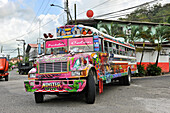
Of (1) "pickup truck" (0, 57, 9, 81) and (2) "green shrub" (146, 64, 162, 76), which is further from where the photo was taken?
(2) "green shrub" (146, 64, 162, 76)

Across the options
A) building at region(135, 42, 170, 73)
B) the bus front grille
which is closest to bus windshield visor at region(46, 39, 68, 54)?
the bus front grille

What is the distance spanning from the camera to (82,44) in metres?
7.82

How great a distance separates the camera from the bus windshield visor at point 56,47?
7939 millimetres

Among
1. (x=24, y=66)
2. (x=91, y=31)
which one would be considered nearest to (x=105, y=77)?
(x=91, y=31)

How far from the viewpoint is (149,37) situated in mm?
23203

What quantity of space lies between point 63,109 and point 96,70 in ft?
6.22

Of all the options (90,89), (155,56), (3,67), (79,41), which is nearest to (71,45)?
(79,41)

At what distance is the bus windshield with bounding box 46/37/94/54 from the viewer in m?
7.75

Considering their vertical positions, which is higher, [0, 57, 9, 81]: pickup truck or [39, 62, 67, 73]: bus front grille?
[39, 62, 67, 73]: bus front grille

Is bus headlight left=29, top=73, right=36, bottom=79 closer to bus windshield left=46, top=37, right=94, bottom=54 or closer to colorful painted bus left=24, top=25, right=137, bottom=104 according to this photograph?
colorful painted bus left=24, top=25, right=137, bottom=104

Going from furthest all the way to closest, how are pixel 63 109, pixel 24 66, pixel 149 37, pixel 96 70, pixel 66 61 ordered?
pixel 24 66 → pixel 149 37 → pixel 96 70 → pixel 66 61 → pixel 63 109

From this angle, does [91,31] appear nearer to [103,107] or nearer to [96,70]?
[96,70]

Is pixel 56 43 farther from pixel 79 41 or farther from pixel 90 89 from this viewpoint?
pixel 90 89

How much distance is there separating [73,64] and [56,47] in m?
1.76
